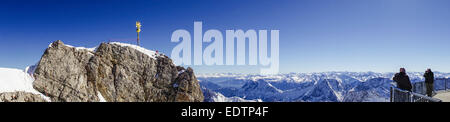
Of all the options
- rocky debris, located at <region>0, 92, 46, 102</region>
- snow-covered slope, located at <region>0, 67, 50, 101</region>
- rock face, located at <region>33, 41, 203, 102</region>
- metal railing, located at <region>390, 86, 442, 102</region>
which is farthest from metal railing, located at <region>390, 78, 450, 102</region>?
rock face, located at <region>33, 41, 203, 102</region>

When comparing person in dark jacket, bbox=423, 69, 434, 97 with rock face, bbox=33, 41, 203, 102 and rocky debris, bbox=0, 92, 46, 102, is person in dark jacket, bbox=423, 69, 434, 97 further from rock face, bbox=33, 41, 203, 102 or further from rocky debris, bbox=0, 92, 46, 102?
rock face, bbox=33, 41, 203, 102

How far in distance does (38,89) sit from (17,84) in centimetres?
540

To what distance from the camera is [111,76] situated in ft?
178

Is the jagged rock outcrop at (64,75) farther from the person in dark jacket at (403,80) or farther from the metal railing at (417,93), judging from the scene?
the person in dark jacket at (403,80)

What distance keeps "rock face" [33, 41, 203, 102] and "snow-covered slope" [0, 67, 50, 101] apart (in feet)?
4.38

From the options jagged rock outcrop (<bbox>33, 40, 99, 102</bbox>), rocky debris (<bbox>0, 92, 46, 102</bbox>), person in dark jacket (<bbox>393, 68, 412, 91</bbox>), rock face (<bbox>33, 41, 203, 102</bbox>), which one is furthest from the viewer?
rock face (<bbox>33, 41, 203, 102</bbox>)

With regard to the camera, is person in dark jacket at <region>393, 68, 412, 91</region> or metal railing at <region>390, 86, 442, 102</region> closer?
metal railing at <region>390, 86, 442, 102</region>

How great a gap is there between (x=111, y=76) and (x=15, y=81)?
2094 centimetres

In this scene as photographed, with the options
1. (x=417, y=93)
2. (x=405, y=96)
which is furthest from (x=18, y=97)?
(x=417, y=93)

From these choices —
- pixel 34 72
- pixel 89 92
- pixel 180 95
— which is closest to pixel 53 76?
pixel 34 72

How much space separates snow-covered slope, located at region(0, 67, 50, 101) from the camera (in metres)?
31.6

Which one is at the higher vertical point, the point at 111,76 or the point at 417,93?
the point at 417,93

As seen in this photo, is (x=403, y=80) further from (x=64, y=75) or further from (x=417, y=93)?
(x=64, y=75)
